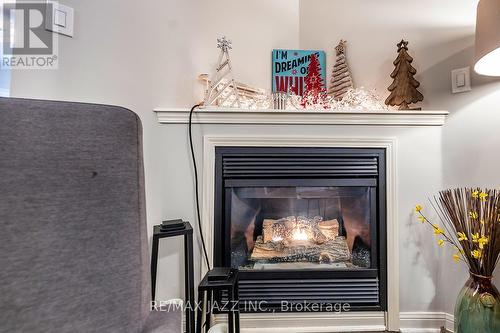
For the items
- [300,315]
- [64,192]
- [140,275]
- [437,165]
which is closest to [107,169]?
[64,192]

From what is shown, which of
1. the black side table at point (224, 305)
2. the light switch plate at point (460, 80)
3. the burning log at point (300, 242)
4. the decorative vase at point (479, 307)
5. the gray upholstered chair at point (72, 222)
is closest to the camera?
the gray upholstered chair at point (72, 222)

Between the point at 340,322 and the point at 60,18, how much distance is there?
6.98 ft

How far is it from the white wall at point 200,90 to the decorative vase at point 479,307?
0.21m

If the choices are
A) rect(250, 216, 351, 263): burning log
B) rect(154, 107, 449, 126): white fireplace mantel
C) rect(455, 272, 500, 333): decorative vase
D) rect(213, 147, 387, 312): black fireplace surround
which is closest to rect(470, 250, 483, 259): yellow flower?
rect(455, 272, 500, 333): decorative vase

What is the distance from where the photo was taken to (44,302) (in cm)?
63

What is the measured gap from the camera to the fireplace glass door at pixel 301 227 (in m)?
1.48

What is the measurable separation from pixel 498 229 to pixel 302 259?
0.93m

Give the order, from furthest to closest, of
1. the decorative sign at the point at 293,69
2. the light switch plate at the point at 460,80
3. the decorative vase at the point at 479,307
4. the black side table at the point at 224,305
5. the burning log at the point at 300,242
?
the decorative sign at the point at 293,69 < the burning log at the point at 300,242 < the light switch plate at the point at 460,80 < the decorative vase at the point at 479,307 < the black side table at the point at 224,305

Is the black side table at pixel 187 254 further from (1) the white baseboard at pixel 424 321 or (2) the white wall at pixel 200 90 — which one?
(1) the white baseboard at pixel 424 321

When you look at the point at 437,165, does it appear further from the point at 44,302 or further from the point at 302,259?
the point at 44,302

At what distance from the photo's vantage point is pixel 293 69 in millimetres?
1806

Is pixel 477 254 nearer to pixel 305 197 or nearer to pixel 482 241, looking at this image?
pixel 482 241

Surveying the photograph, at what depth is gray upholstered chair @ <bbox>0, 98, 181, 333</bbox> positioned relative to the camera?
626 millimetres

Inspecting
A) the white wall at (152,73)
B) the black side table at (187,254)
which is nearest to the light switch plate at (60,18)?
the white wall at (152,73)
